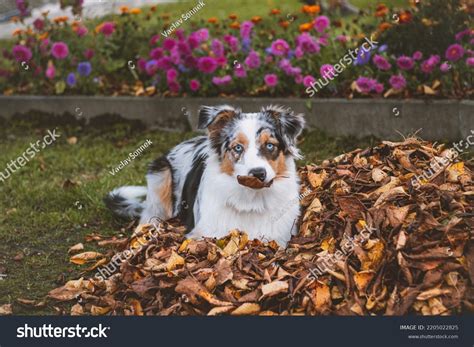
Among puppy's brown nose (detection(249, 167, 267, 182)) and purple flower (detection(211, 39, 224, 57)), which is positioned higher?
purple flower (detection(211, 39, 224, 57))

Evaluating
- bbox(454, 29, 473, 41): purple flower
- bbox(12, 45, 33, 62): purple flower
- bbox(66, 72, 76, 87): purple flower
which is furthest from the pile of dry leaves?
bbox(12, 45, 33, 62): purple flower

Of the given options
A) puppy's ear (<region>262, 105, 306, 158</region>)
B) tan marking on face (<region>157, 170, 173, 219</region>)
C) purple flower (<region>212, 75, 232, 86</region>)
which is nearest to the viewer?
puppy's ear (<region>262, 105, 306, 158</region>)

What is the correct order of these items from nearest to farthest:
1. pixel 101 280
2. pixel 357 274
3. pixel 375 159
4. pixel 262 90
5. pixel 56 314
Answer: pixel 357 274, pixel 56 314, pixel 101 280, pixel 375 159, pixel 262 90

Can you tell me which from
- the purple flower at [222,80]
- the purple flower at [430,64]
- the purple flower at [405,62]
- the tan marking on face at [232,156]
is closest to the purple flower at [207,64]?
the purple flower at [222,80]

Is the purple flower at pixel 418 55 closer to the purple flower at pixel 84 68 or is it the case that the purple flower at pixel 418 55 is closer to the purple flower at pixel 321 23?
the purple flower at pixel 321 23

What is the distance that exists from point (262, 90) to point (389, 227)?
4191 mm

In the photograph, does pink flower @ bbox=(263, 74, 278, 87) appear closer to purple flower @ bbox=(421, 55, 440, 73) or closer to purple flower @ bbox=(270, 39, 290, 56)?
purple flower @ bbox=(270, 39, 290, 56)

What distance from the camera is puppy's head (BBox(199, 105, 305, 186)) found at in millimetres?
5160

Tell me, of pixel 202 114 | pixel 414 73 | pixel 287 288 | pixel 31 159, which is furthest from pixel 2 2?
pixel 287 288

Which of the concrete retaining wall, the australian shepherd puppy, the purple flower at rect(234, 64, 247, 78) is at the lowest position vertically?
the australian shepherd puppy

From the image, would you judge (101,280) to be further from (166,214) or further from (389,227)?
(389,227)

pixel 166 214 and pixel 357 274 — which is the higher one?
pixel 166 214

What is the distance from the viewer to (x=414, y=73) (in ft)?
26.9

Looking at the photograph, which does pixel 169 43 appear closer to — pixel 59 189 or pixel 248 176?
pixel 59 189
